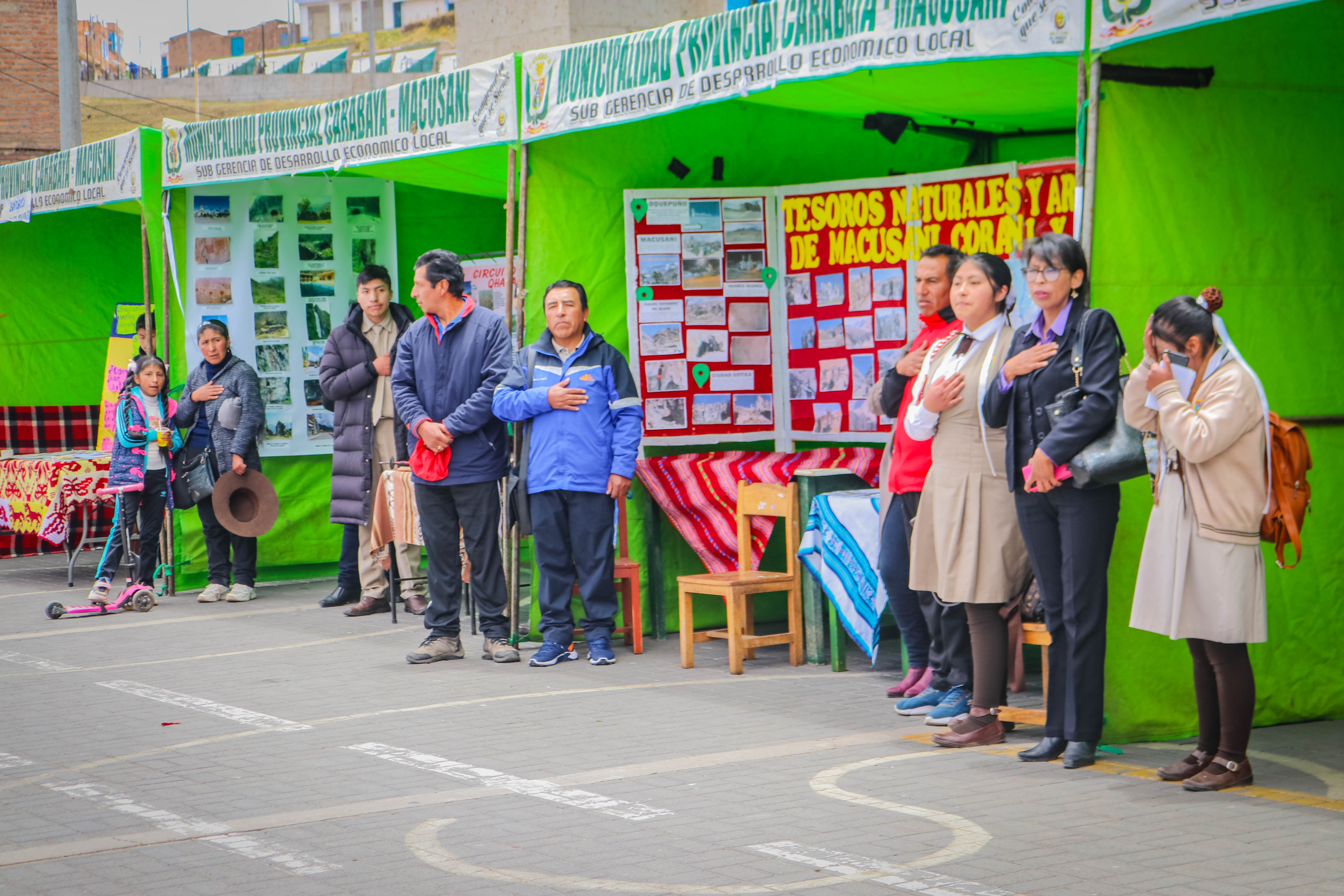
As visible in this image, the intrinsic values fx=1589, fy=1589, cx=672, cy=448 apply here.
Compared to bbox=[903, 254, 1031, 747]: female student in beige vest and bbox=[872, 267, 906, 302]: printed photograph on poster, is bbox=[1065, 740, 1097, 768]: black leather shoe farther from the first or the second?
bbox=[872, 267, 906, 302]: printed photograph on poster

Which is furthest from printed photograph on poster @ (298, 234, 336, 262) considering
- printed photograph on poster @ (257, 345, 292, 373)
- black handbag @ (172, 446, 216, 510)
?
black handbag @ (172, 446, 216, 510)

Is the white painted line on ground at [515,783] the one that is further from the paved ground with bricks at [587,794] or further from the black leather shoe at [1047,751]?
the black leather shoe at [1047,751]

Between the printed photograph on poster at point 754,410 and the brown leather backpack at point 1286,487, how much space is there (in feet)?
13.0

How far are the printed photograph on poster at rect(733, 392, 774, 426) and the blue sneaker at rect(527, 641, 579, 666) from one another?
63.8 inches

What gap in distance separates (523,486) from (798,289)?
1.94m

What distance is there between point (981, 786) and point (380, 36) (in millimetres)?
83717

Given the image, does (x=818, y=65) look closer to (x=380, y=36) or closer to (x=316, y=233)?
(x=316, y=233)

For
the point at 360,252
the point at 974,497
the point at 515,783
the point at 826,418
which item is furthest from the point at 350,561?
the point at 974,497

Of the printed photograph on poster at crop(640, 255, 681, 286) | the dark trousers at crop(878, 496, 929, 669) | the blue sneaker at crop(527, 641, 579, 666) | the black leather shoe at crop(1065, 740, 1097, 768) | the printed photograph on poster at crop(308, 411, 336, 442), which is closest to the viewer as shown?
the black leather shoe at crop(1065, 740, 1097, 768)

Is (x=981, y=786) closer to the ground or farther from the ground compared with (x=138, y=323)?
closer to the ground

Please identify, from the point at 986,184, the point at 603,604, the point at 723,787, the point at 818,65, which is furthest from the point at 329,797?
the point at 986,184

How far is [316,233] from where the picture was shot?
1103 centimetres

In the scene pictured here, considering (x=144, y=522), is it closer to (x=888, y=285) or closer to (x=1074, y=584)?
(x=888, y=285)

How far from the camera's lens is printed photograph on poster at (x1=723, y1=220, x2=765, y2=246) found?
342 inches
